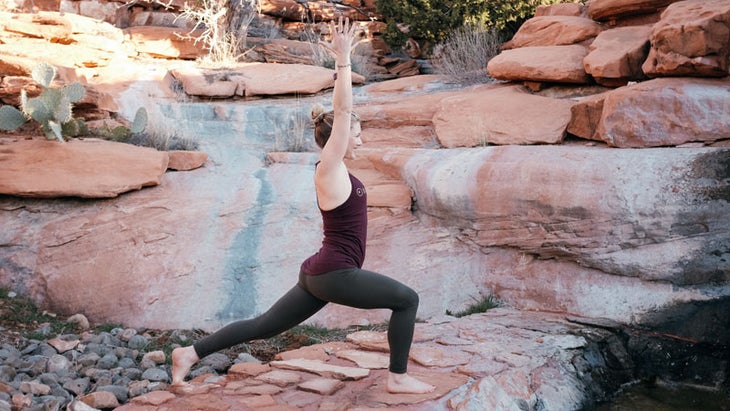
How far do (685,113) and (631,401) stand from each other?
3016 millimetres

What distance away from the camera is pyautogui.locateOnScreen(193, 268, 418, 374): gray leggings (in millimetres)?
3961

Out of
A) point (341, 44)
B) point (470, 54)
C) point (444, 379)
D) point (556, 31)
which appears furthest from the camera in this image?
point (470, 54)

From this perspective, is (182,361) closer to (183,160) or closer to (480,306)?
(480,306)

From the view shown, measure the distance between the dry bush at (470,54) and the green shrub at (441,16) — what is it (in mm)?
218

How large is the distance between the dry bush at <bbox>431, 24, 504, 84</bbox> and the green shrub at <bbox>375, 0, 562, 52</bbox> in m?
0.22

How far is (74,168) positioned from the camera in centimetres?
744

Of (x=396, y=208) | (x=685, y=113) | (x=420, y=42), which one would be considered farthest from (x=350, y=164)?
(x=420, y=42)

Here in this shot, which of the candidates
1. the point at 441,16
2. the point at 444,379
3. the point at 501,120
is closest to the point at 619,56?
the point at 501,120

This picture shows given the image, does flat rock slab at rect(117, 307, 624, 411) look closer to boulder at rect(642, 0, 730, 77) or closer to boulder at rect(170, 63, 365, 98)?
boulder at rect(642, 0, 730, 77)

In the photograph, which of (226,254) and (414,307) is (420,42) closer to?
(226,254)

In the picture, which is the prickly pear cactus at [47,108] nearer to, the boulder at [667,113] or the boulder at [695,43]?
the boulder at [667,113]

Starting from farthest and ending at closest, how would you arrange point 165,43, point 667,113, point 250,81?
point 165,43 < point 250,81 < point 667,113

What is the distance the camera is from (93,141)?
7898 millimetres

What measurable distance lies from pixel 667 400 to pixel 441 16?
848 centimetres
